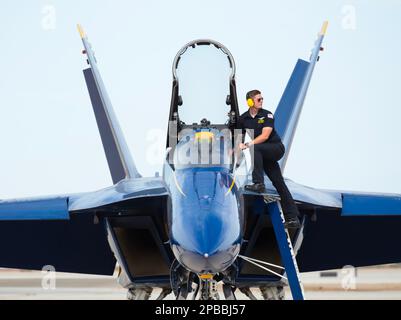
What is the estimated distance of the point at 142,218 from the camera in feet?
30.3

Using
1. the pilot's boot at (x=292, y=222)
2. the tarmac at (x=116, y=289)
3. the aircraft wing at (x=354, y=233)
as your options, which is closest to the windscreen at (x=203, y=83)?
the pilot's boot at (x=292, y=222)

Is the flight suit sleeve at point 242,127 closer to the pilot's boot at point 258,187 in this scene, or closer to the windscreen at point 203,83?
the windscreen at point 203,83

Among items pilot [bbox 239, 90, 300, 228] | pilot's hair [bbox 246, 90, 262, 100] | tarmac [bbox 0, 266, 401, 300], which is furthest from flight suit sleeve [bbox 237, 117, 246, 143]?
tarmac [bbox 0, 266, 401, 300]

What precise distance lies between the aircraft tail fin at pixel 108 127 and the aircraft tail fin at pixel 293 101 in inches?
80.9

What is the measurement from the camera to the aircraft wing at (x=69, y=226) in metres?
9.04

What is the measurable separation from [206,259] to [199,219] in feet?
1.10

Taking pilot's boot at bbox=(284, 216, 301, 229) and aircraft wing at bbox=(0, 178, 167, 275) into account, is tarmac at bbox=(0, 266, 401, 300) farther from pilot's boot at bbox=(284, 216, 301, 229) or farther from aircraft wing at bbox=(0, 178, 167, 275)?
pilot's boot at bbox=(284, 216, 301, 229)

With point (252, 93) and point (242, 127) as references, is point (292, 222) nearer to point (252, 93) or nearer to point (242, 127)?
point (242, 127)

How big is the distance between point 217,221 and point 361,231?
167 inches

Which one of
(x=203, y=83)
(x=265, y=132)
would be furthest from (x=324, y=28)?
(x=265, y=132)

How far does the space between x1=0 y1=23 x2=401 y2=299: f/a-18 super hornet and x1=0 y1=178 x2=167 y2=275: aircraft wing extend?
0.05 feet

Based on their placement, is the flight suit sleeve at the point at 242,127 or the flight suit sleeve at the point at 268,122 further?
the flight suit sleeve at the point at 242,127

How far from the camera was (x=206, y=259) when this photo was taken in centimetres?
697
